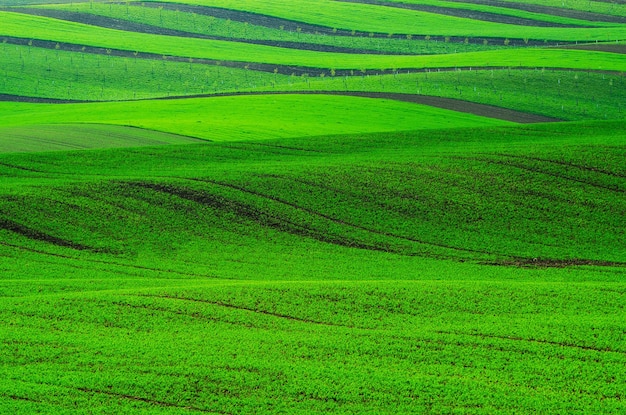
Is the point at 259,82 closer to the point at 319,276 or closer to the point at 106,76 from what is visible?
the point at 106,76

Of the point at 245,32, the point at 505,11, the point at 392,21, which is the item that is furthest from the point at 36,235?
the point at 505,11

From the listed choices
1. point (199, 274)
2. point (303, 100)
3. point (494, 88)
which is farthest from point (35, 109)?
point (199, 274)

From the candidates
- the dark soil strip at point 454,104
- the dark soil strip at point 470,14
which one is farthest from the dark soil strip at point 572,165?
the dark soil strip at point 470,14

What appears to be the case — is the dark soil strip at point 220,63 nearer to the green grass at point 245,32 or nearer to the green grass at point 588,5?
the green grass at point 245,32

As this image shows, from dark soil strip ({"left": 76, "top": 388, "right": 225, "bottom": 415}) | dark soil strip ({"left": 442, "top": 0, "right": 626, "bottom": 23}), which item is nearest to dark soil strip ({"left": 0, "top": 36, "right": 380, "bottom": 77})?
dark soil strip ({"left": 442, "top": 0, "right": 626, "bottom": 23})

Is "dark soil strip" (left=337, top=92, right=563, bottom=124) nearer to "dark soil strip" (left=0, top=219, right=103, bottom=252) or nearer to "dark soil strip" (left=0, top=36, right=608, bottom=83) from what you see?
"dark soil strip" (left=0, top=36, right=608, bottom=83)
